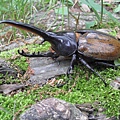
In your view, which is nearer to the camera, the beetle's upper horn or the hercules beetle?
the beetle's upper horn

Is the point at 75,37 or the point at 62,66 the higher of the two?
the point at 75,37

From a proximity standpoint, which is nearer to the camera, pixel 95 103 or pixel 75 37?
pixel 95 103

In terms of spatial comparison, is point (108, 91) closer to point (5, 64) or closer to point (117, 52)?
point (117, 52)

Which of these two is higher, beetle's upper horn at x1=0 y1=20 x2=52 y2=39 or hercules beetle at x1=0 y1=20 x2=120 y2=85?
beetle's upper horn at x1=0 y1=20 x2=52 y2=39

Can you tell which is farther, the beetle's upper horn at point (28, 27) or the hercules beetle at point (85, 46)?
the hercules beetle at point (85, 46)

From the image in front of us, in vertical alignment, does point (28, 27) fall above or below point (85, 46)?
above

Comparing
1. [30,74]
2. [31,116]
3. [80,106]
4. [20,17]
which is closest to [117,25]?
[20,17]

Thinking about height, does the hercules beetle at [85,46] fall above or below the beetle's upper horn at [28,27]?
below

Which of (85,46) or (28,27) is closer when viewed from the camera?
(28,27)

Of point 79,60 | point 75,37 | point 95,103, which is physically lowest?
point 95,103

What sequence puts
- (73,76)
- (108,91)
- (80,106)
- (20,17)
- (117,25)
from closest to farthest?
(80,106)
(108,91)
(73,76)
(117,25)
(20,17)

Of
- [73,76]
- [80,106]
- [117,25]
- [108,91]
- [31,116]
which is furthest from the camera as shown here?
[117,25]
